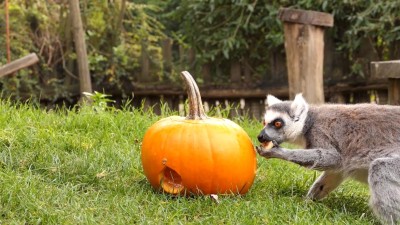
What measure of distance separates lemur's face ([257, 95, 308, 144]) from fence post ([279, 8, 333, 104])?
2.97m

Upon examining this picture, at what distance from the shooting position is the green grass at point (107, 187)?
3760mm

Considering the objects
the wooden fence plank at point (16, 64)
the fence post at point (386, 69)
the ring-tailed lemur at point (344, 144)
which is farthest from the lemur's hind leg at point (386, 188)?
the wooden fence plank at point (16, 64)

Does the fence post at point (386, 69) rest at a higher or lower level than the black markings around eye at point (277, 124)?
higher

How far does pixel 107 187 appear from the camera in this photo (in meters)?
4.36

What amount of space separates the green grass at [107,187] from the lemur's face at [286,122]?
1.38 ft

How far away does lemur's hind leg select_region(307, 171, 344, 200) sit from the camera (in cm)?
456

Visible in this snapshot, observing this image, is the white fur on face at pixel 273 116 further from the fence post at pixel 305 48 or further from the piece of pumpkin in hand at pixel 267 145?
the fence post at pixel 305 48

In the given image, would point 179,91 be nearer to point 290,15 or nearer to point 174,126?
point 290,15

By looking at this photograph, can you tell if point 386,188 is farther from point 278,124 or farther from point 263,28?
point 263,28

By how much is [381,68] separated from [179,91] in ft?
12.8

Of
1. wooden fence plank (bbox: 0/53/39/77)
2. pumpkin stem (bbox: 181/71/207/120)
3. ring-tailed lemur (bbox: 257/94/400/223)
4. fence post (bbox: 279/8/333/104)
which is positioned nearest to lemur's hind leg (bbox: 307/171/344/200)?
ring-tailed lemur (bbox: 257/94/400/223)

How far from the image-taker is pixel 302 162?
423 centimetres

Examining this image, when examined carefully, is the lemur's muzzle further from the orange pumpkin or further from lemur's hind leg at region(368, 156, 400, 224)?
lemur's hind leg at region(368, 156, 400, 224)

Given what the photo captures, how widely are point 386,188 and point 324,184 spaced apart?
2.48 feet
